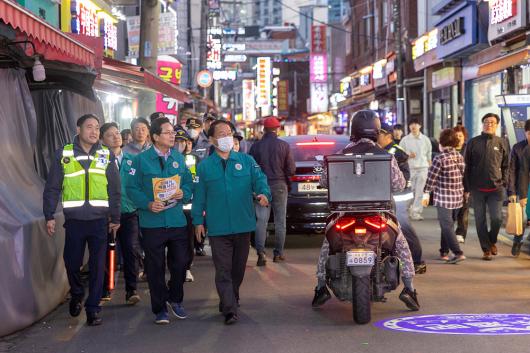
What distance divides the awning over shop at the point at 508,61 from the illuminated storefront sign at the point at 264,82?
5456 cm

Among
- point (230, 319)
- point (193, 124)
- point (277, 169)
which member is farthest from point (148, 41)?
point (230, 319)

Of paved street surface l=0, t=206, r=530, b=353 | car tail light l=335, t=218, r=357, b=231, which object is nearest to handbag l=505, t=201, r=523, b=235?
paved street surface l=0, t=206, r=530, b=353

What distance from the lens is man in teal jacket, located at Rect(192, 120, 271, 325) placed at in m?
8.38

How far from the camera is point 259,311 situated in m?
8.91

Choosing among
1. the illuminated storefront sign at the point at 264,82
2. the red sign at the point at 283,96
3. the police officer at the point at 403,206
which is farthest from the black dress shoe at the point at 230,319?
the red sign at the point at 283,96

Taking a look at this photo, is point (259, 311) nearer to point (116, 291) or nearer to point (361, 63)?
point (116, 291)

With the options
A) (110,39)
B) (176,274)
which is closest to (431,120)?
(110,39)

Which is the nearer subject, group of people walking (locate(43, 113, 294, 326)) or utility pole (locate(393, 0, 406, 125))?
group of people walking (locate(43, 113, 294, 326))

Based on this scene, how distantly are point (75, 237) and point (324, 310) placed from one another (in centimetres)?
245

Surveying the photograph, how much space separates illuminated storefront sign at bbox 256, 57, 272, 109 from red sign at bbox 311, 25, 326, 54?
10900mm

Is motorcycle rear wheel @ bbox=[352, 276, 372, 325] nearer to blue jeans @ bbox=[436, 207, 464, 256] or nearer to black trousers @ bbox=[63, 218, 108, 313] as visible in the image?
black trousers @ bbox=[63, 218, 108, 313]

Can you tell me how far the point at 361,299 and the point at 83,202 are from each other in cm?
263

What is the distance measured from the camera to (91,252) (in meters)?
8.52

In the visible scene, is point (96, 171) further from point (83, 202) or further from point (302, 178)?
point (302, 178)
